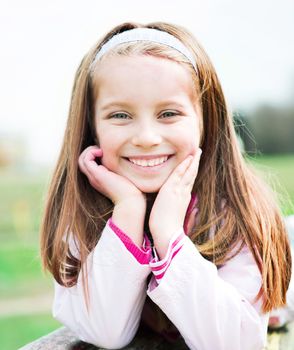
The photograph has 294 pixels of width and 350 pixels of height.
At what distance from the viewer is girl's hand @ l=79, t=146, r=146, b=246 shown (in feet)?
6.09

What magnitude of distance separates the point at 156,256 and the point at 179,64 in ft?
2.01

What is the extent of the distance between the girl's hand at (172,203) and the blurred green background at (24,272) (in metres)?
0.41

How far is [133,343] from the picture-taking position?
2.00 metres

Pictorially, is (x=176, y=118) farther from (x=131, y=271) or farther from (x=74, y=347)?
(x=74, y=347)

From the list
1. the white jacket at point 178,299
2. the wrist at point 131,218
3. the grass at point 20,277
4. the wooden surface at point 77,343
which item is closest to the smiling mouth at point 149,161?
the wrist at point 131,218

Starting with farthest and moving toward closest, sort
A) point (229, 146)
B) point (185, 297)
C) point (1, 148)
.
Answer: point (1, 148)
point (229, 146)
point (185, 297)

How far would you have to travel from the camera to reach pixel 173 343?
2.08m

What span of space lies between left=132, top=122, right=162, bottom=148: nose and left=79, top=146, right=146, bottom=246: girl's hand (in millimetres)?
152

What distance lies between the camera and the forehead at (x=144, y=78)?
72.9 inches

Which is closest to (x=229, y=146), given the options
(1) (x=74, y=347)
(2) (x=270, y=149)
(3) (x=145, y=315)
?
(3) (x=145, y=315)

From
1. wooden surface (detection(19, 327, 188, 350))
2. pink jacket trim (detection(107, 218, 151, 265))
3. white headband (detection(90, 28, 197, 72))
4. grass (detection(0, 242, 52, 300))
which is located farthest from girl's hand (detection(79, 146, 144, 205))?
grass (detection(0, 242, 52, 300))

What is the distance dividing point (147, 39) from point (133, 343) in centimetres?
99

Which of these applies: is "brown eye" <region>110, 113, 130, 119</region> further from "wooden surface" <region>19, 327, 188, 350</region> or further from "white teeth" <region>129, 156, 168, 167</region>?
"wooden surface" <region>19, 327, 188, 350</region>

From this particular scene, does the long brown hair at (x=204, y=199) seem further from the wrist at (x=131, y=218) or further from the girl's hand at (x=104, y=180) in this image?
the wrist at (x=131, y=218)
